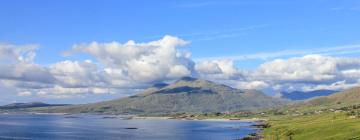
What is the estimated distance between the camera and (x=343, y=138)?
504 ft

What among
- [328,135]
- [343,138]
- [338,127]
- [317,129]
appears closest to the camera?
[343,138]

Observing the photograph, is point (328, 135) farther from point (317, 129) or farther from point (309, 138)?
point (317, 129)

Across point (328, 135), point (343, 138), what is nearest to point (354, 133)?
point (343, 138)

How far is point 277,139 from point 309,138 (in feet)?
67.5

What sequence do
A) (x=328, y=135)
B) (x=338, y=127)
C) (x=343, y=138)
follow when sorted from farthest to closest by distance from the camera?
(x=338, y=127) → (x=328, y=135) → (x=343, y=138)

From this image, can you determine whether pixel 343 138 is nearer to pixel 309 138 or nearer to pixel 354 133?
pixel 354 133

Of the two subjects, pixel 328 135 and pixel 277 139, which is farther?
pixel 277 139

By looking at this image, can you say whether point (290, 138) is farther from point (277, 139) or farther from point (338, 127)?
point (338, 127)

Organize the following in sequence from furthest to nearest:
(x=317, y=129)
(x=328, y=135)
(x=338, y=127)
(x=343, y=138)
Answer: (x=317, y=129) → (x=338, y=127) → (x=328, y=135) → (x=343, y=138)

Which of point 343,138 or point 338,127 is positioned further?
point 338,127

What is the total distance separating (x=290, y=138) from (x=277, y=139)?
673 centimetres

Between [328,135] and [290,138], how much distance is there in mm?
24275

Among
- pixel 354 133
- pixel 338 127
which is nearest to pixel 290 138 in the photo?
pixel 338 127

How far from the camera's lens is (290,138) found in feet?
637
